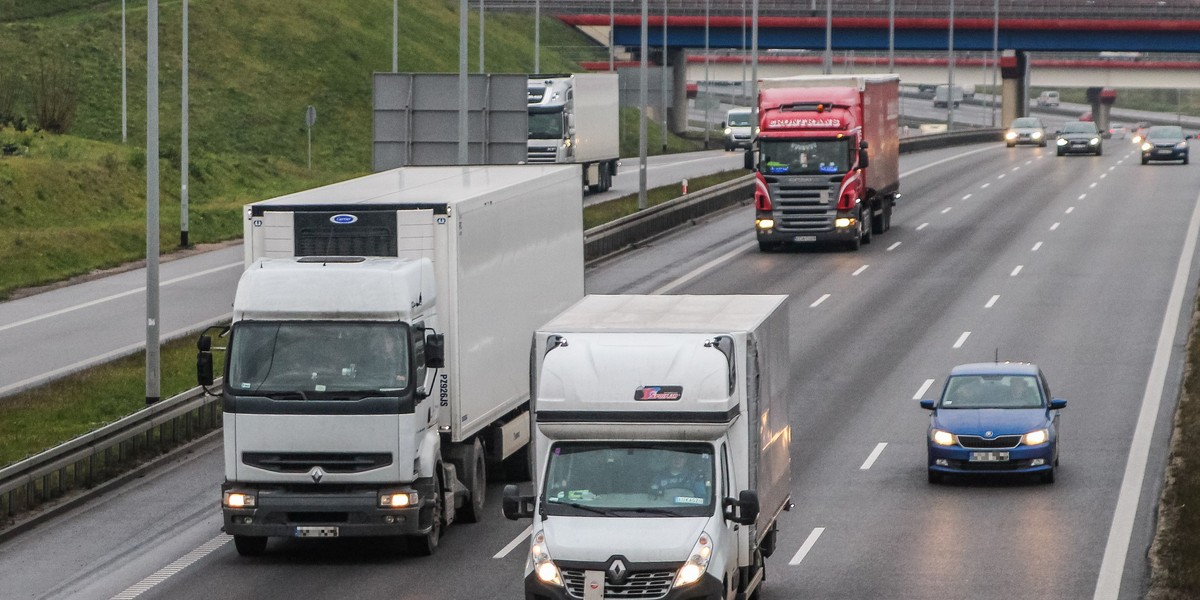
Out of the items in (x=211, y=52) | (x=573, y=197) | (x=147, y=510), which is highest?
(x=211, y=52)

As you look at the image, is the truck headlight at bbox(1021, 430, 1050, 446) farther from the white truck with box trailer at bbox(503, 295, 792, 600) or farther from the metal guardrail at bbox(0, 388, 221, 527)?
the metal guardrail at bbox(0, 388, 221, 527)

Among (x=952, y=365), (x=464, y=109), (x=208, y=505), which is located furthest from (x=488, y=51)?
(x=208, y=505)

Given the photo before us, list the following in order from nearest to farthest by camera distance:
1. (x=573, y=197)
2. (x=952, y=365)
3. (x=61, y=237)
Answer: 1. (x=573, y=197)
2. (x=952, y=365)
3. (x=61, y=237)

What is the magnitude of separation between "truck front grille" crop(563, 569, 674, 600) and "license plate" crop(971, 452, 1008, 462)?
9849 millimetres

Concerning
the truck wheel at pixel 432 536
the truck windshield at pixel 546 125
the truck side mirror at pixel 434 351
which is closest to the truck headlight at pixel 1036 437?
the truck wheel at pixel 432 536

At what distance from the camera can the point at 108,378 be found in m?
29.6

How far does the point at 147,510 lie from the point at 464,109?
16980 mm

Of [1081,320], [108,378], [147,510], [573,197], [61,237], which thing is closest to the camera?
[147,510]

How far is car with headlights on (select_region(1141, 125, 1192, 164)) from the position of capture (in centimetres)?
7475

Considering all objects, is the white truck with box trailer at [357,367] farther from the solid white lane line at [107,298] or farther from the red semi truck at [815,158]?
the red semi truck at [815,158]

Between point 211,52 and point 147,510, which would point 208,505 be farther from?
point 211,52

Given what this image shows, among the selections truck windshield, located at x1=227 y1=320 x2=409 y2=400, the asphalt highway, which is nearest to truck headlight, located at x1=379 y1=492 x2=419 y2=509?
the asphalt highway

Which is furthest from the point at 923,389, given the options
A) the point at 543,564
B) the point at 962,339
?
the point at 543,564

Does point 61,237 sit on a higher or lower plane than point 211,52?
lower
